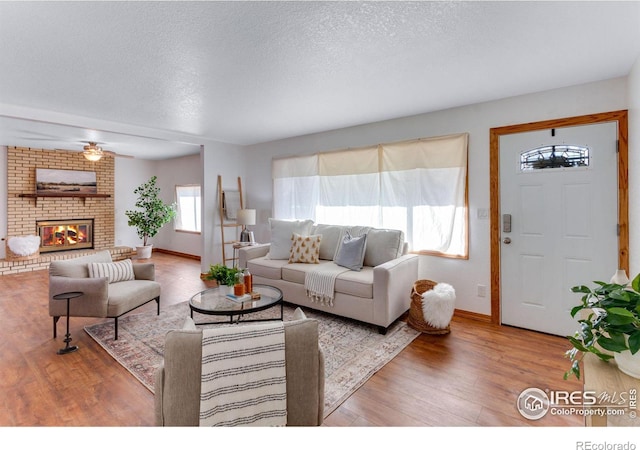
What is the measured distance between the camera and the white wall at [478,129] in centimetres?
276

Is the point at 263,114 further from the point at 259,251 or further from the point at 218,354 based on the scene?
the point at 218,354

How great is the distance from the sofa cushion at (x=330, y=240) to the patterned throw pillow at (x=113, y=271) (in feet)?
7.47

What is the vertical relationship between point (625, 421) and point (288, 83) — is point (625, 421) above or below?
below

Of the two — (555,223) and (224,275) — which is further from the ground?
(555,223)

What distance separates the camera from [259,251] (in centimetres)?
437

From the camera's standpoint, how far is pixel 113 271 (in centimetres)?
324

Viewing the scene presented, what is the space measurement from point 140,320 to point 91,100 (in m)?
2.39

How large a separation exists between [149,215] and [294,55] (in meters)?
6.08

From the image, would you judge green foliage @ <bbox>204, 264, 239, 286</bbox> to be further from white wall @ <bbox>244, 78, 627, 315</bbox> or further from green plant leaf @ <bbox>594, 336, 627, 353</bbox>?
green plant leaf @ <bbox>594, 336, 627, 353</bbox>

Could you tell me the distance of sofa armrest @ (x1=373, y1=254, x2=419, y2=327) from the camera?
9.53ft

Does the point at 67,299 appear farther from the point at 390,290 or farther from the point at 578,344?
the point at 578,344

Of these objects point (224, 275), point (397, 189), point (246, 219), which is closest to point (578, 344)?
point (224, 275)

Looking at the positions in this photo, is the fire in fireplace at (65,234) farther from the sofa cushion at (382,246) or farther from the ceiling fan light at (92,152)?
the sofa cushion at (382,246)
